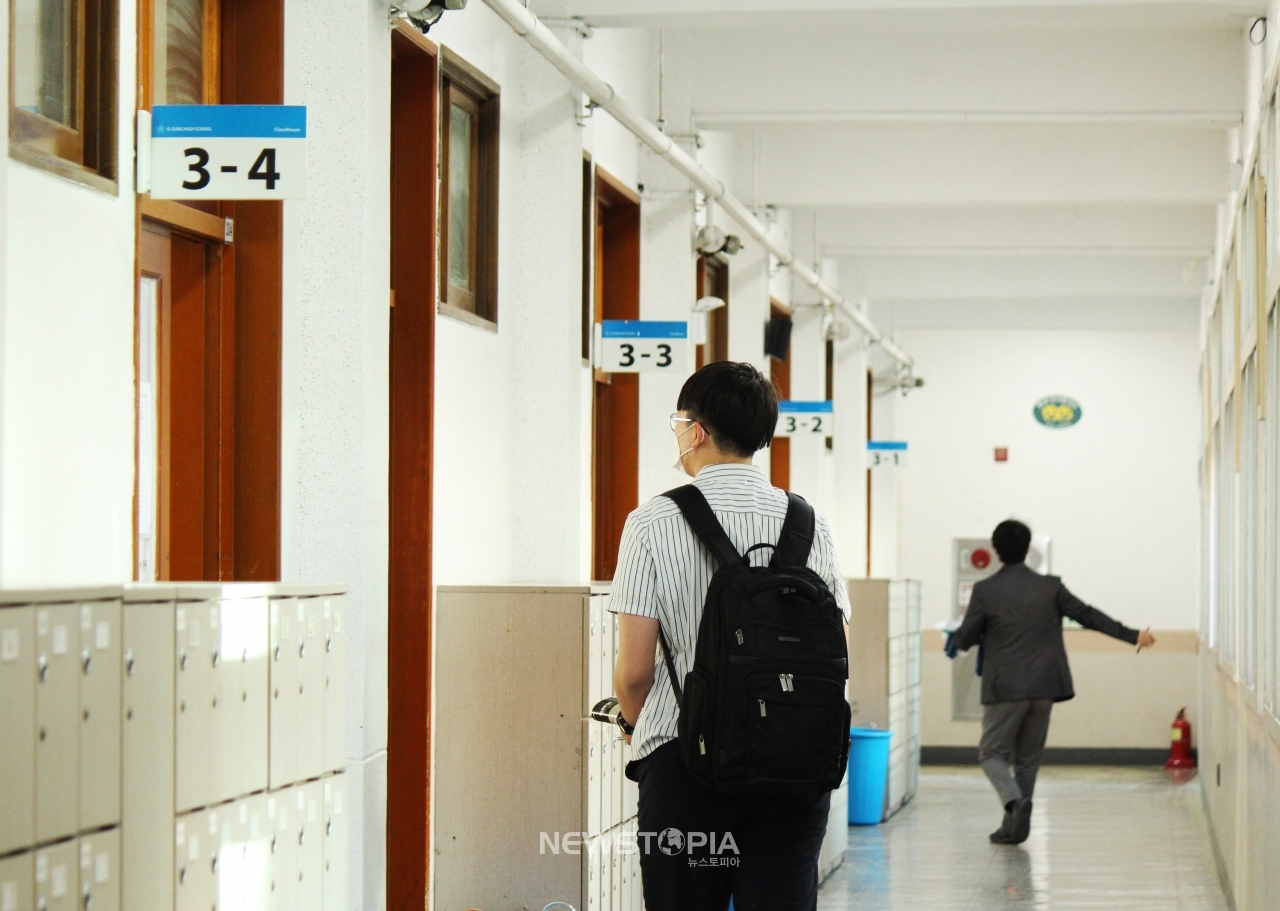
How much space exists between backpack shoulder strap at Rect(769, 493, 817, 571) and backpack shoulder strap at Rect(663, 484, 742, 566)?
3.0 inches

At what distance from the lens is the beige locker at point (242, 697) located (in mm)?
3133

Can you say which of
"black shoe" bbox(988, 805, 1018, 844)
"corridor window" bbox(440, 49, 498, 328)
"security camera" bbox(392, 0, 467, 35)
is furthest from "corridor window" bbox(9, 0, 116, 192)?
"black shoe" bbox(988, 805, 1018, 844)

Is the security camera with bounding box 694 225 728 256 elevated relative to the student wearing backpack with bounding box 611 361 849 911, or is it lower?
elevated

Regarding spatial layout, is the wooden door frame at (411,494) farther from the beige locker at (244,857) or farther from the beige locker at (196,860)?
the beige locker at (196,860)

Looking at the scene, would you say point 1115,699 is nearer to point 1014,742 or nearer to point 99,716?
point 1014,742

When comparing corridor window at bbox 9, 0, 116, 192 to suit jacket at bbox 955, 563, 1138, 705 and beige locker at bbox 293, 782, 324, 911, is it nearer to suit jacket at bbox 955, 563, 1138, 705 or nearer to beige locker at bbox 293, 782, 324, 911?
beige locker at bbox 293, 782, 324, 911

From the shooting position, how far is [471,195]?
6.60 metres

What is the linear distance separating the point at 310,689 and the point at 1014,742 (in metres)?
7.05

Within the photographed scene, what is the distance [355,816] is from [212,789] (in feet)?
4.39

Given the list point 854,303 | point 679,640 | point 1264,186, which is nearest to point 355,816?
point 679,640

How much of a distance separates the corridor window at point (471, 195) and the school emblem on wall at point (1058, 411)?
10.7 metres

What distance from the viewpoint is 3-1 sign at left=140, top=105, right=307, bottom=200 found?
3.85 meters

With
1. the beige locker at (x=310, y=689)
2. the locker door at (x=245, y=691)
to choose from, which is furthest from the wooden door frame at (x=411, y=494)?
the locker door at (x=245, y=691)

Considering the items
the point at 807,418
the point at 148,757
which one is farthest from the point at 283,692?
the point at 807,418
